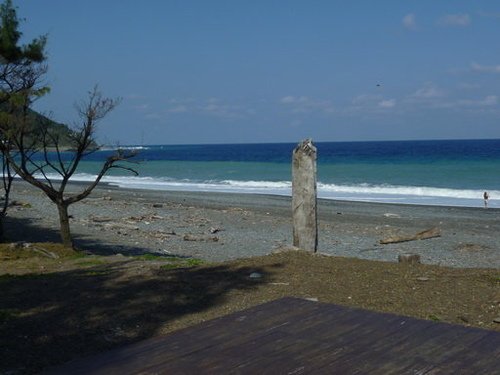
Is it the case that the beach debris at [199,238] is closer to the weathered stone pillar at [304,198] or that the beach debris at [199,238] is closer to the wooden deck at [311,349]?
the weathered stone pillar at [304,198]

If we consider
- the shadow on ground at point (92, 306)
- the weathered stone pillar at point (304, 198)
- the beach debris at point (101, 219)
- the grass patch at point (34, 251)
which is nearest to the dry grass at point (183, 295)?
the shadow on ground at point (92, 306)

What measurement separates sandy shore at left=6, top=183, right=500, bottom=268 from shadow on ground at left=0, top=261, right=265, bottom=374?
5.95 metres

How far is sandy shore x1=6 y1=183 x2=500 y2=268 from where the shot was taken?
15516 millimetres

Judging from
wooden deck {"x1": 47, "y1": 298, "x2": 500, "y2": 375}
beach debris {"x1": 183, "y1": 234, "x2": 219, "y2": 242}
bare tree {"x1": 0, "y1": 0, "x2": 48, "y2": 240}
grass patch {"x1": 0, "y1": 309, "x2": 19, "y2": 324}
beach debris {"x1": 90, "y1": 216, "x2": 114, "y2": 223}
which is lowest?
beach debris {"x1": 183, "y1": 234, "x2": 219, "y2": 242}

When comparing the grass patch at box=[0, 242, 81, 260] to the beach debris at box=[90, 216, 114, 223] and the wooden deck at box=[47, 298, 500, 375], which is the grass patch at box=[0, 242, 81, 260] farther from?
the wooden deck at box=[47, 298, 500, 375]

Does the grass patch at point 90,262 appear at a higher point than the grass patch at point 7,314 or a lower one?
lower

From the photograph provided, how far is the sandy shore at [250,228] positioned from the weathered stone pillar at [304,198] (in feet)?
12.0

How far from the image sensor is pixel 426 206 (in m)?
28.5

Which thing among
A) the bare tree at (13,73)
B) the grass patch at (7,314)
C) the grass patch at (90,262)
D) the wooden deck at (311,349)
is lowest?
the grass patch at (90,262)

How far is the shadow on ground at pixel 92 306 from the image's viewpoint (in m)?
5.33

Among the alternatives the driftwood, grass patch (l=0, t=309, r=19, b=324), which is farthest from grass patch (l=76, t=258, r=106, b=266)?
the driftwood

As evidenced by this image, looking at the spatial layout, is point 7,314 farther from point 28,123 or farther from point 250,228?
point 250,228

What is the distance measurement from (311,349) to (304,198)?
7.28m

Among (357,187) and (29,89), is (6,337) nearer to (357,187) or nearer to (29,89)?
(29,89)
